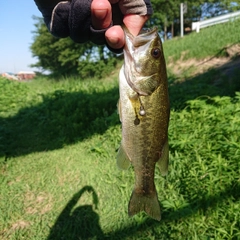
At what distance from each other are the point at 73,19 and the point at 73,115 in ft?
15.1

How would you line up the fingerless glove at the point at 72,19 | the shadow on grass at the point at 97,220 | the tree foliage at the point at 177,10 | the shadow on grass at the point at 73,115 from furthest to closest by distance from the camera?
the tree foliage at the point at 177,10 → the shadow on grass at the point at 73,115 → the shadow on grass at the point at 97,220 → the fingerless glove at the point at 72,19

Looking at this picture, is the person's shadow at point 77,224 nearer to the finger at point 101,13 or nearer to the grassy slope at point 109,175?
the grassy slope at point 109,175

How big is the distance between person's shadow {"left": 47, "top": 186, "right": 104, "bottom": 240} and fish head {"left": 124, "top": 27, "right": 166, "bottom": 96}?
236 cm

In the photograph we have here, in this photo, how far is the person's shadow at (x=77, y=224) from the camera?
138 inches

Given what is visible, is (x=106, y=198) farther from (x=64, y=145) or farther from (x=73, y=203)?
(x=64, y=145)

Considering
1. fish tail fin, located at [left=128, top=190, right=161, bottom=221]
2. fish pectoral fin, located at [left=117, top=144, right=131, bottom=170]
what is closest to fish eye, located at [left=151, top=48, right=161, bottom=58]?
fish pectoral fin, located at [left=117, top=144, right=131, bottom=170]

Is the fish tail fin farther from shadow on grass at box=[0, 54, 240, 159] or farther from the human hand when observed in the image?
shadow on grass at box=[0, 54, 240, 159]

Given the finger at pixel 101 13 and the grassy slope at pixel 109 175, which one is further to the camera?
the grassy slope at pixel 109 175

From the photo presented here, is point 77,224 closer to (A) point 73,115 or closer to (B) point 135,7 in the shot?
(B) point 135,7

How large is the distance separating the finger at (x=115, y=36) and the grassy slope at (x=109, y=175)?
2206 millimetres

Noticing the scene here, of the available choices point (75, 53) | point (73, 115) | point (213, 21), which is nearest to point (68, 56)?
point (75, 53)

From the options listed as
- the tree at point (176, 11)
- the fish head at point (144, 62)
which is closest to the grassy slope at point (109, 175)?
the fish head at point (144, 62)

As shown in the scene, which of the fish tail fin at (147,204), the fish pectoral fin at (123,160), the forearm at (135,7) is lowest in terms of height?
the fish tail fin at (147,204)

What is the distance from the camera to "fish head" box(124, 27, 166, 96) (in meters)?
1.61
